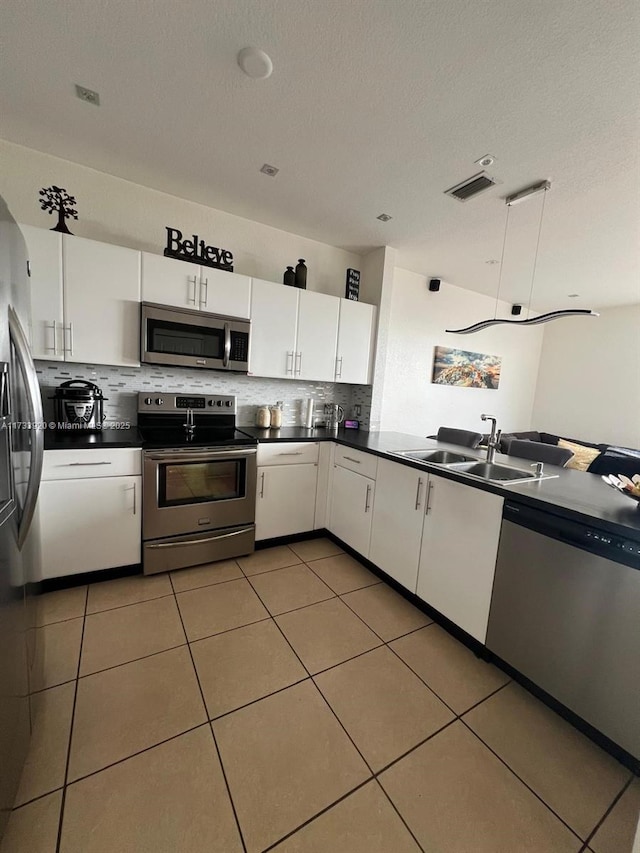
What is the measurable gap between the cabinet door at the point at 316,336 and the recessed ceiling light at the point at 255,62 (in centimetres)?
143

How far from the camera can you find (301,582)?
7.58 ft

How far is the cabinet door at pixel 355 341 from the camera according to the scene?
315 cm

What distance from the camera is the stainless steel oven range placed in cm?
219

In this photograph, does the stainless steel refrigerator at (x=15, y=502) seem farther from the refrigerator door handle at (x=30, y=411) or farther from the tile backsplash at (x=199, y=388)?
the tile backsplash at (x=199, y=388)

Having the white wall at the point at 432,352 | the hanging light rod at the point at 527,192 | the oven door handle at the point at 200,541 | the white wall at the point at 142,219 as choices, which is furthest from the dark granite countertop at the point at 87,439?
the hanging light rod at the point at 527,192

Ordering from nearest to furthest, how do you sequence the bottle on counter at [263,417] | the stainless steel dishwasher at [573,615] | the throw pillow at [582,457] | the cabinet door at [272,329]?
the stainless steel dishwasher at [573,615], the cabinet door at [272,329], the bottle on counter at [263,417], the throw pillow at [582,457]

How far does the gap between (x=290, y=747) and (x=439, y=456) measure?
185 cm

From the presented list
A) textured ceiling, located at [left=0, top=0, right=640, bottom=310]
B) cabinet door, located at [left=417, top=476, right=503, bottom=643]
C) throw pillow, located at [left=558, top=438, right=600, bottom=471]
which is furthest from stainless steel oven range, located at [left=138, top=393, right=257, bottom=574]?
throw pillow, located at [left=558, top=438, right=600, bottom=471]

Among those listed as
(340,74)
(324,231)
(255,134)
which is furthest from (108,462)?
(324,231)

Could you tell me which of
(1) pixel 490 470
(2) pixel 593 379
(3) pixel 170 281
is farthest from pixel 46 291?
(2) pixel 593 379

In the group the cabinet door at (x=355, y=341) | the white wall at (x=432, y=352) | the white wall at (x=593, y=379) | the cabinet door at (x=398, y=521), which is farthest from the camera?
the white wall at (x=593, y=379)

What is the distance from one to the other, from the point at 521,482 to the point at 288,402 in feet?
6.98

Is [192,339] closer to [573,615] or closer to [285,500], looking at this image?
[285,500]

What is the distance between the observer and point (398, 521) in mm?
2211
